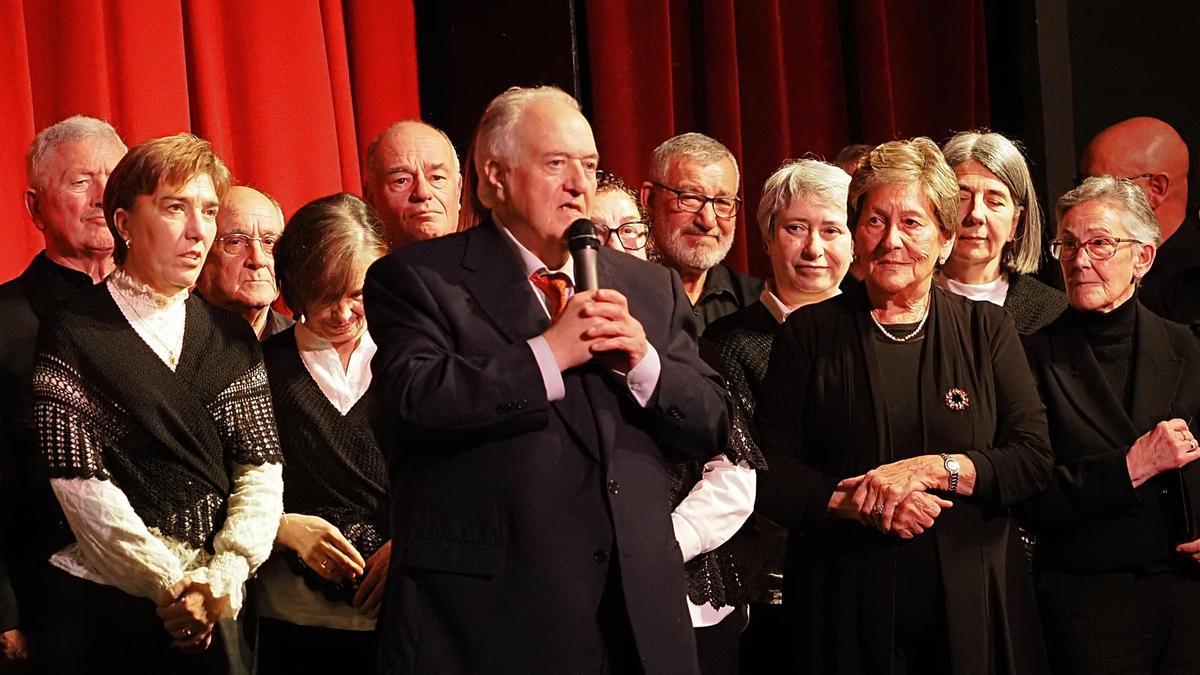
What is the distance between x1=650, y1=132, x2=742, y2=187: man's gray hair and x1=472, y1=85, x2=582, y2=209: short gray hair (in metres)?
1.59

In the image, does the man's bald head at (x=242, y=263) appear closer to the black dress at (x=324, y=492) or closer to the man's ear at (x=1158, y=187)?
the black dress at (x=324, y=492)

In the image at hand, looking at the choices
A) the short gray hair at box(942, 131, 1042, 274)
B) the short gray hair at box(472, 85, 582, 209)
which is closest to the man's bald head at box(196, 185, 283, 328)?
the short gray hair at box(472, 85, 582, 209)

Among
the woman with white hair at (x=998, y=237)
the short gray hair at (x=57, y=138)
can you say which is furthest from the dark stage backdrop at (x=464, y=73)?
the woman with white hair at (x=998, y=237)

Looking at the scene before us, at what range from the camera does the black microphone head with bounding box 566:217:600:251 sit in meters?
A: 2.26

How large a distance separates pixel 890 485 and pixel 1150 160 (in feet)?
8.05

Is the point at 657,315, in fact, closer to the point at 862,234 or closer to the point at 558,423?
the point at 558,423

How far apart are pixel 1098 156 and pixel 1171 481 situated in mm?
1887

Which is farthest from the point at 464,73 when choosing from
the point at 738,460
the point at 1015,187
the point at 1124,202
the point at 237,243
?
the point at 738,460

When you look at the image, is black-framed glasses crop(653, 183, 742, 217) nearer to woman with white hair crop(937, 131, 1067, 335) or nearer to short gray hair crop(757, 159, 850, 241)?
short gray hair crop(757, 159, 850, 241)

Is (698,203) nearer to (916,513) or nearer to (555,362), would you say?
(916,513)

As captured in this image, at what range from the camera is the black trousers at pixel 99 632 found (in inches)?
108

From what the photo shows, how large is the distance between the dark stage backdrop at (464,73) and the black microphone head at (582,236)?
7.14 feet

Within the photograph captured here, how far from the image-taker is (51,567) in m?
2.81

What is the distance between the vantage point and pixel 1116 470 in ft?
10.5
